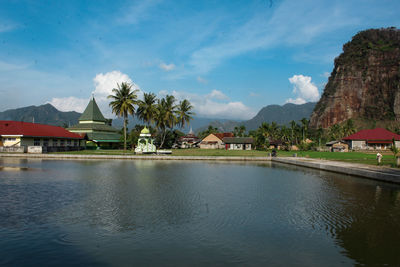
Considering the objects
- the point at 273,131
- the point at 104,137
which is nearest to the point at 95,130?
the point at 104,137

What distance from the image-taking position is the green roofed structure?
66.1 m

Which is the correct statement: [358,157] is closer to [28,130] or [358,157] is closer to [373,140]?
[373,140]

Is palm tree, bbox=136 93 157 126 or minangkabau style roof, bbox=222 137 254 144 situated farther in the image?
minangkabau style roof, bbox=222 137 254 144

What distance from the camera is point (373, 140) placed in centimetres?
7881

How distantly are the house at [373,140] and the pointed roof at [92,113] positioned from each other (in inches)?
2751

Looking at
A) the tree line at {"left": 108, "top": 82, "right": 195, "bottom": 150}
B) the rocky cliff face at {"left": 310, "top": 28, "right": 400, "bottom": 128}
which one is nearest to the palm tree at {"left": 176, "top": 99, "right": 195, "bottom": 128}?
the tree line at {"left": 108, "top": 82, "right": 195, "bottom": 150}

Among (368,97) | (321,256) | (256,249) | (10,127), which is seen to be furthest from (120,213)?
(368,97)

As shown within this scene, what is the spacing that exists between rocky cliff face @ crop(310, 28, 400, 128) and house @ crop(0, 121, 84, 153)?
149427mm

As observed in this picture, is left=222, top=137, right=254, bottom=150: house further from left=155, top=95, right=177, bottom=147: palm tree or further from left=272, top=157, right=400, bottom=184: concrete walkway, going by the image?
left=272, top=157, right=400, bottom=184: concrete walkway

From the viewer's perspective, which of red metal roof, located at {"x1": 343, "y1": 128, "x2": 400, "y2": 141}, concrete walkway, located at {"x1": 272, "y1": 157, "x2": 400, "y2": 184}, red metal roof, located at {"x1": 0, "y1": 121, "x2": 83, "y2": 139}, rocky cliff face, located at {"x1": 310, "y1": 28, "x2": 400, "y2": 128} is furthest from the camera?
rocky cliff face, located at {"x1": 310, "y1": 28, "x2": 400, "y2": 128}

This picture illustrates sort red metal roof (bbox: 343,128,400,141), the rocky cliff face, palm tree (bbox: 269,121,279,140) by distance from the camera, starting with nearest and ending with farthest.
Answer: red metal roof (bbox: 343,128,400,141)
palm tree (bbox: 269,121,279,140)
the rocky cliff face

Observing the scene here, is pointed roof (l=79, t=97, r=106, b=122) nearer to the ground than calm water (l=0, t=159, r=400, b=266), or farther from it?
farther from it

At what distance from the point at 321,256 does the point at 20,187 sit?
1717cm

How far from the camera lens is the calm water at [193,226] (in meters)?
8.25
